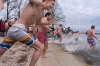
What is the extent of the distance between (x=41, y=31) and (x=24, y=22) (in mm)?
3178

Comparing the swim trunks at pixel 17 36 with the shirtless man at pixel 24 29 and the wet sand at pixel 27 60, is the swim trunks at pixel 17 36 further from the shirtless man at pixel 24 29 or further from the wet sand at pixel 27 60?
the wet sand at pixel 27 60

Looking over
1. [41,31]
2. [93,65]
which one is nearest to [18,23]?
[41,31]

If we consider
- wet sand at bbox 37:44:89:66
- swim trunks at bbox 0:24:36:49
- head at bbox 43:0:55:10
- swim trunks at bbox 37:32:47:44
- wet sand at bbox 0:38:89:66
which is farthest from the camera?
swim trunks at bbox 37:32:47:44

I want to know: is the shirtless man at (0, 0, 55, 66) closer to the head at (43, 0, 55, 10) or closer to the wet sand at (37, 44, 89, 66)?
the head at (43, 0, 55, 10)

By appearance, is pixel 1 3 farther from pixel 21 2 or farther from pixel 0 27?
pixel 21 2

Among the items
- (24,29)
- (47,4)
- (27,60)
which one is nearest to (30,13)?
(24,29)

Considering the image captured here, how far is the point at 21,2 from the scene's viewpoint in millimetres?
32719

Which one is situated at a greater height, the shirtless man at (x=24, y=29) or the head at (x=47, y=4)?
the head at (x=47, y=4)

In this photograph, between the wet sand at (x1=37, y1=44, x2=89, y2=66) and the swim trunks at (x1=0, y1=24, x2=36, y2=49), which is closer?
the swim trunks at (x1=0, y1=24, x2=36, y2=49)

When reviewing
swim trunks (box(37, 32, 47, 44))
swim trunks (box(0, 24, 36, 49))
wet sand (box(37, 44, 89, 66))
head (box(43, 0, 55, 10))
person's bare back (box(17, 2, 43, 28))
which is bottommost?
wet sand (box(37, 44, 89, 66))

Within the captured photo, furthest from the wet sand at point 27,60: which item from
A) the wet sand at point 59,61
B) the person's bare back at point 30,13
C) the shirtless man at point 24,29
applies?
the person's bare back at point 30,13

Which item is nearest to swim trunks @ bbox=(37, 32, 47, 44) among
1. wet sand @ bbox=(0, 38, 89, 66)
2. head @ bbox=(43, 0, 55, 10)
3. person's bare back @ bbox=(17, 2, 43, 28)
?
wet sand @ bbox=(0, 38, 89, 66)

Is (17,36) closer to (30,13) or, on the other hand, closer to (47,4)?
(30,13)

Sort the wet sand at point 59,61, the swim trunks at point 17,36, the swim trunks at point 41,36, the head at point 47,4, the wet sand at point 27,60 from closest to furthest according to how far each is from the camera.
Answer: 1. the swim trunks at point 17,36
2. the head at point 47,4
3. the wet sand at point 27,60
4. the wet sand at point 59,61
5. the swim trunks at point 41,36
